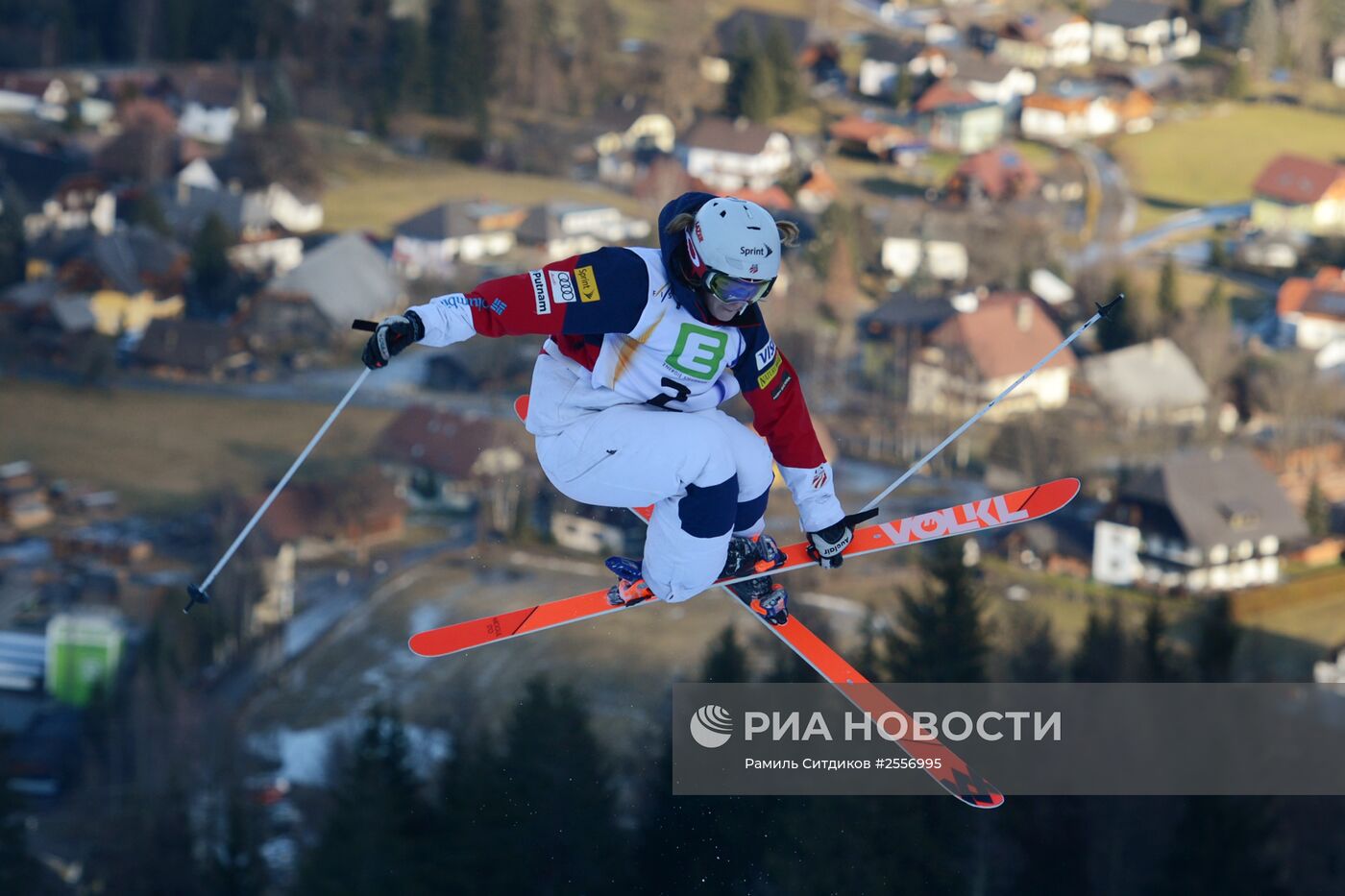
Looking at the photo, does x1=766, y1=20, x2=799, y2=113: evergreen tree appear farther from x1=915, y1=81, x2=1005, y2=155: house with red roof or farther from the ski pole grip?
the ski pole grip

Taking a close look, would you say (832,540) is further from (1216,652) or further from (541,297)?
(1216,652)

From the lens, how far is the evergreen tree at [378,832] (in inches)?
649

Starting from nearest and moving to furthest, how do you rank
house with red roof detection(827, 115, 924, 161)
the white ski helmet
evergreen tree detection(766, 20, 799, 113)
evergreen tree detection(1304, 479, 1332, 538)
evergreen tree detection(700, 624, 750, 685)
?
1. the white ski helmet
2. evergreen tree detection(700, 624, 750, 685)
3. evergreen tree detection(1304, 479, 1332, 538)
4. house with red roof detection(827, 115, 924, 161)
5. evergreen tree detection(766, 20, 799, 113)

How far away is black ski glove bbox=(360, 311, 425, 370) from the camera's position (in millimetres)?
5574

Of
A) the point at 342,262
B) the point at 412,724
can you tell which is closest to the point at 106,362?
the point at 342,262

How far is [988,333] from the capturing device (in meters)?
36.0

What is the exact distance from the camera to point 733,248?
5.80 m

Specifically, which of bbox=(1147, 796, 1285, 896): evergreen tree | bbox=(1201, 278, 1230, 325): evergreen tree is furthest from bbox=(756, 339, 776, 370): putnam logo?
bbox=(1201, 278, 1230, 325): evergreen tree

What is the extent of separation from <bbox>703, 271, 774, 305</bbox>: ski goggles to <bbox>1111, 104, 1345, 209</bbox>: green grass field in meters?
41.7

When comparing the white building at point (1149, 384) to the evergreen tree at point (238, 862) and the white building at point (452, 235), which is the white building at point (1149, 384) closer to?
the white building at point (452, 235)

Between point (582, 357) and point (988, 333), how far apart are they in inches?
1204

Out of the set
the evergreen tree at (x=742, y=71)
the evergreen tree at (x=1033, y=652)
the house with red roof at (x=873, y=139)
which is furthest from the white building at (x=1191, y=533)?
the evergreen tree at (x=742, y=71)

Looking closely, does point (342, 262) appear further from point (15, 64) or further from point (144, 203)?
point (15, 64)

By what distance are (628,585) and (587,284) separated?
168 centimetres
